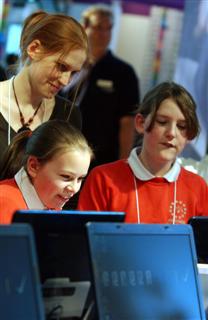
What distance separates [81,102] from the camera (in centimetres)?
586

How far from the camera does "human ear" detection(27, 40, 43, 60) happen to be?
3.27m

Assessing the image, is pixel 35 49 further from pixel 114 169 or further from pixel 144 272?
pixel 144 272

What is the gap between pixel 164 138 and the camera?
11.1 feet

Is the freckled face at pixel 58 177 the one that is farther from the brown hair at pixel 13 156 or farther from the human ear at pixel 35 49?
the human ear at pixel 35 49

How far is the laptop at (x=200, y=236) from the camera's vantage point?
280 cm

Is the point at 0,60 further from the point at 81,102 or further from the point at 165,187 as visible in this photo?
the point at 165,187

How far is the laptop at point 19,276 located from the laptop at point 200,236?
2.26ft

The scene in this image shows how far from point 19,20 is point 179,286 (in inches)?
215

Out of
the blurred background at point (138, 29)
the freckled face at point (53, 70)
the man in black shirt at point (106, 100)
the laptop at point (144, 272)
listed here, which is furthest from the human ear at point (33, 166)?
the blurred background at point (138, 29)

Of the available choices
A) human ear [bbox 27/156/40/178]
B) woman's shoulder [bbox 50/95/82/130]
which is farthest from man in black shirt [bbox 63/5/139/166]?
human ear [bbox 27/156/40/178]

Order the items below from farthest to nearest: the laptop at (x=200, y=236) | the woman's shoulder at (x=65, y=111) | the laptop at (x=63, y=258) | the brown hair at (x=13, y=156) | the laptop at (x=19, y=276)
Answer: the woman's shoulder at (x=65, y=111) → the brown hair at (x=13, y=156) → the laptop at (x=200, y=236) → the laptop at (x=63, y=258) → the laptop at (x=19, y=276)

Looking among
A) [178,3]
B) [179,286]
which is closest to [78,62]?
[179,286]

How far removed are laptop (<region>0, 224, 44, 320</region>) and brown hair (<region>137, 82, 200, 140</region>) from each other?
126 centimetres

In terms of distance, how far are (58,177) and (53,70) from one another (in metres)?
0.53
